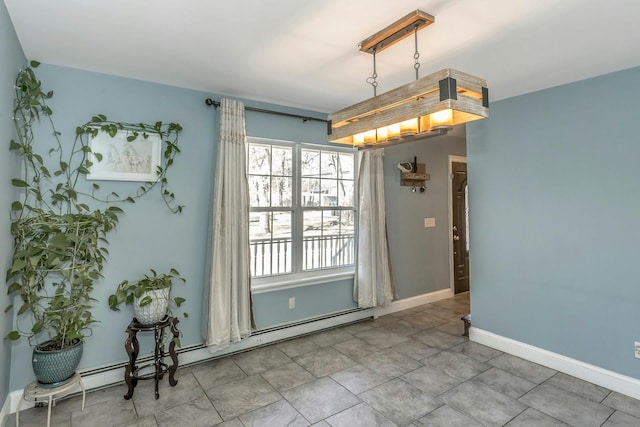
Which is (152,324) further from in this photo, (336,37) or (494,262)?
(494,262)

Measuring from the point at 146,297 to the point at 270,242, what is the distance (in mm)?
1371

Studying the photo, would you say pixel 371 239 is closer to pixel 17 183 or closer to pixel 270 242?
pixel 270 242

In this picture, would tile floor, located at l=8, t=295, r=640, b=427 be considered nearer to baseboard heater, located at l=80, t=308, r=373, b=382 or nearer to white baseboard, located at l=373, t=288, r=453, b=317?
baseboard heater, located at l=80, t=308, r=373, b=382

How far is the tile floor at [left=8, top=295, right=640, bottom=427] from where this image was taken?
220 centimetres

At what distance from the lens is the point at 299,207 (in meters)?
3.70

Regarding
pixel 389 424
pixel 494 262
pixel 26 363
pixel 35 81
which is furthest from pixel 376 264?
pixel 35 81

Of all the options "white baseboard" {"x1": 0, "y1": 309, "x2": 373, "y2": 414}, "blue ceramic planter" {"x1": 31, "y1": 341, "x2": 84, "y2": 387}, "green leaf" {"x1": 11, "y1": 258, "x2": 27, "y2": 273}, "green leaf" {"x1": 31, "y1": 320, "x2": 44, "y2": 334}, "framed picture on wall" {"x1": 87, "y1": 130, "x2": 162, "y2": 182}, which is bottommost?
"white baseboard" {"x1": 0, "y1": 309, "x2": 373, "y2": 414}

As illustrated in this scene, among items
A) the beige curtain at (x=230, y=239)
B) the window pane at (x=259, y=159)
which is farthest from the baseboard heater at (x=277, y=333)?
the window pane at (x=259, y=159)

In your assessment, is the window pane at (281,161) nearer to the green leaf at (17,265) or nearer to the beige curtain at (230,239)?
the beige curtain at (230,239)

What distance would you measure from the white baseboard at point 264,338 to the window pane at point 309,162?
1.72m

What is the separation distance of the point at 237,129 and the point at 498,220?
277cm

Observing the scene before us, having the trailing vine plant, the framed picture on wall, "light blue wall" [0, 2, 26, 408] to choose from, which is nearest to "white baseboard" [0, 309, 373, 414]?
"light blue wall" [0, 2, 26, 408]

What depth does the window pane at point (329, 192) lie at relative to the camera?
392 centimetres

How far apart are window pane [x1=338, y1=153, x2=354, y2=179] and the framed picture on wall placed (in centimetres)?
206
